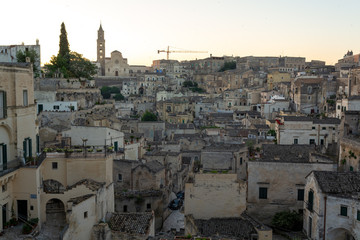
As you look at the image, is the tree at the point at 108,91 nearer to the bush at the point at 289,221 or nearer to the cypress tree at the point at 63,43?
the cypress tree at the point at 63,43

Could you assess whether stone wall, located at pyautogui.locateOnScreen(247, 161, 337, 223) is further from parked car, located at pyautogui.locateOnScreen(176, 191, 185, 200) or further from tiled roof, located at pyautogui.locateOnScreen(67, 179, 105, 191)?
tiled roof, located at pyautogui.locateOnScreen(67, 179, 105, 191)

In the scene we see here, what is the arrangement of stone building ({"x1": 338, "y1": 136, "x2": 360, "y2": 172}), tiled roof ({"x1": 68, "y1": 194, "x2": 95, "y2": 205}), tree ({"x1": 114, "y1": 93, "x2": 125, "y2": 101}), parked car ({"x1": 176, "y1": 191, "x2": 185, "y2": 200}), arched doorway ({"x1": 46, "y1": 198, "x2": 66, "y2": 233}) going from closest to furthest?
tiled roof ({"x1": 68, "y1": 194, "x2": 95, "y2": 205}) → arched doorway ({"x1": 46, "y1": 198, "x2": 66, "y2": 233}) → stone building ({"x1": 338, "y1": 136, "x2": 360, "y2": 172}) → parked car ({"x1": 176, "y1": 191, "x2": 185, "y2": 200}) → tree ({"x1": 114, "y1": 93, "x2": 125, "y2": 101})

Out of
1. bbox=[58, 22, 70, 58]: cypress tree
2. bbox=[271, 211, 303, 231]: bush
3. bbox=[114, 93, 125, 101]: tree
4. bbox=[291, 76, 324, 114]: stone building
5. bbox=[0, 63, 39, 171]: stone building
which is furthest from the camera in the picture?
bbox=[114, 93, 125, 101]: tree

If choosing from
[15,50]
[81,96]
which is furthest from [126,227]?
[15,50]

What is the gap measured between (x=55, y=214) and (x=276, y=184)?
12.7 meters

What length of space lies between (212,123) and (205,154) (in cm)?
2807

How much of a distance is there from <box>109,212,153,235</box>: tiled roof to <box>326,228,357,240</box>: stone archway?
887 centimetres

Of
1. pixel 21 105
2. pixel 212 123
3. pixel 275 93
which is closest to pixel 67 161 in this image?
pixel 21 105

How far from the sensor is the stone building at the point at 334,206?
19078mm

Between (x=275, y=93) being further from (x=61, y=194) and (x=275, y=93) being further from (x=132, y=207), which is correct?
(x=61, y=194)

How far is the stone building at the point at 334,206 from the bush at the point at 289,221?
1.52m

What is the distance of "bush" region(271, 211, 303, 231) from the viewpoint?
22.6 metres

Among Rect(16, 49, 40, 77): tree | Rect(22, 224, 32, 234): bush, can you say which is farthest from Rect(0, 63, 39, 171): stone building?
Rect(16, 49, 40, 77): tree

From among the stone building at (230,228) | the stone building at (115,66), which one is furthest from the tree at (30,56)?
the stone building at (115,66)
